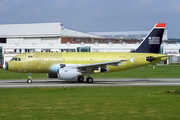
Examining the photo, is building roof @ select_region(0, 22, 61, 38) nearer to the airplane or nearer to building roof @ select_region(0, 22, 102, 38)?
building roof @ select_region(0, 22, 102, 38)

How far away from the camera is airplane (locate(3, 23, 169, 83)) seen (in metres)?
35.4

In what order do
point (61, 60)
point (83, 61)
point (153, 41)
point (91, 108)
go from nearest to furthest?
point (91, 108), point (61, 60), point (83, 61), point (153, 41)

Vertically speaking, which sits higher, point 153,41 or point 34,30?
point 34,30

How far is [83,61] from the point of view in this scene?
122 ft

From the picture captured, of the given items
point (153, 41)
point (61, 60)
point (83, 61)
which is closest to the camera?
point (61, 60)

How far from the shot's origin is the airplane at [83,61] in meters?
35.4

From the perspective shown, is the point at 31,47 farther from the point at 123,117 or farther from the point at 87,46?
the point at 123,117

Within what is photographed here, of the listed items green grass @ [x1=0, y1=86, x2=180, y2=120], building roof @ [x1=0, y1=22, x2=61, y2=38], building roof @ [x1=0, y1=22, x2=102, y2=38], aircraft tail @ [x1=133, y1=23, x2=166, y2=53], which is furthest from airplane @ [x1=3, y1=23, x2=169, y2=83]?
building roof @ [x1=0, y1=22, x2=61, y2=38]

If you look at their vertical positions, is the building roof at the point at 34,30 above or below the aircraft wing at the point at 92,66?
above

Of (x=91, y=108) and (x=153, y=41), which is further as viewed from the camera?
(x=153, y=41)

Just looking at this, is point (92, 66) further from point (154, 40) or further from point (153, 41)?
point (154, 40)

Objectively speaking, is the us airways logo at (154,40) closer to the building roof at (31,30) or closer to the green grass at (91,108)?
the green grass at (91,108)

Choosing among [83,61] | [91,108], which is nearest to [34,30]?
[83,61]

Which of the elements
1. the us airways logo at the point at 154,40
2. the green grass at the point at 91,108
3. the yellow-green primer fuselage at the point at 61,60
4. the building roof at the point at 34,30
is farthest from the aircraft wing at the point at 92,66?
the building roof at the point at 34,30
